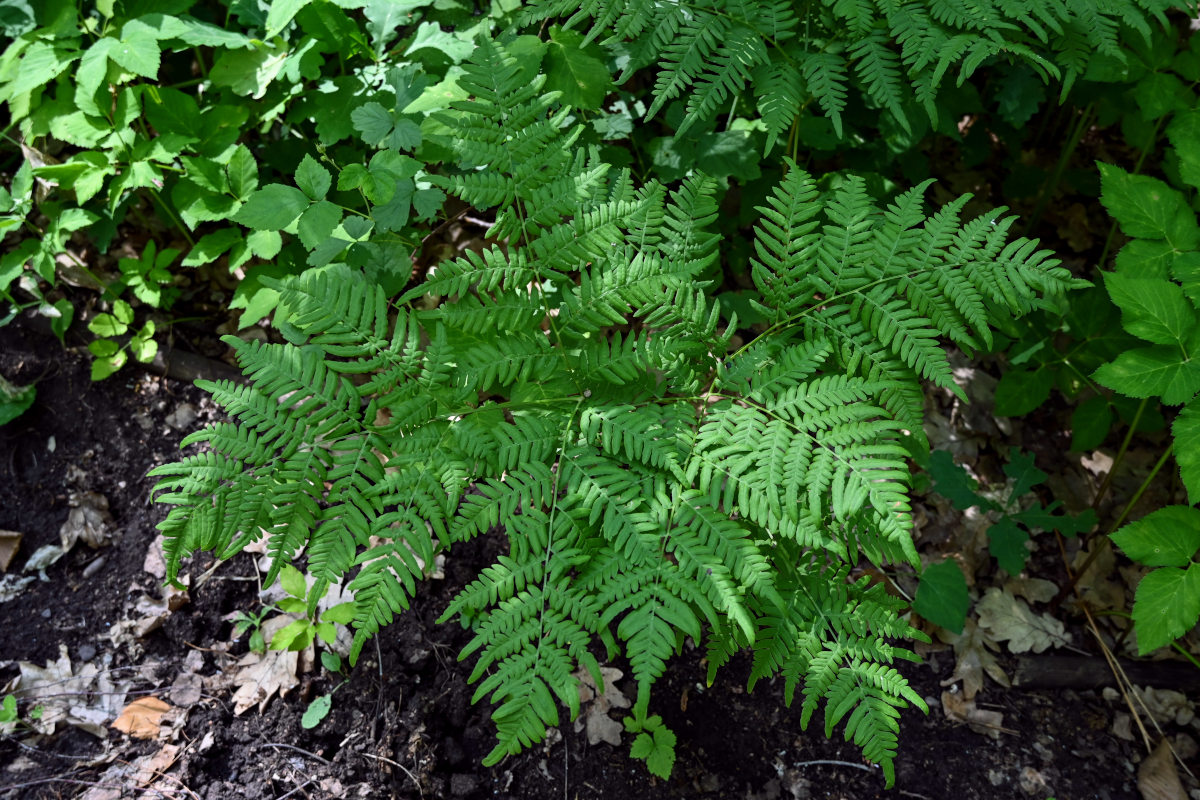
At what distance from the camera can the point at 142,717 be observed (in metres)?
2.49

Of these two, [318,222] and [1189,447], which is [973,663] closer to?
[1189,447]

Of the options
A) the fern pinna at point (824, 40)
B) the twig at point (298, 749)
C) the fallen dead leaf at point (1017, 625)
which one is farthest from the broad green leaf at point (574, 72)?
the fallen dead leaf at point (1017, 625)

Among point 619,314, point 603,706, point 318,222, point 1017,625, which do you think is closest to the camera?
point 619,314

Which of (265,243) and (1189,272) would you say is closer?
(1189,272)

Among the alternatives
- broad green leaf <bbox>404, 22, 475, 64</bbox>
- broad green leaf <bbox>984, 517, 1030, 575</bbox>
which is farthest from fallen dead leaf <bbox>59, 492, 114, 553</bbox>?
broad green leaf <bbox>984, 517, 1030, 575</bbox>

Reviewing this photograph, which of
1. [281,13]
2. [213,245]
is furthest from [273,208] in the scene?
[281,13]

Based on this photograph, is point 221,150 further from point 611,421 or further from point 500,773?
point 500,773

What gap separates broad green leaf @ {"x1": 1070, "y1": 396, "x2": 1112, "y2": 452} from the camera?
2.85m

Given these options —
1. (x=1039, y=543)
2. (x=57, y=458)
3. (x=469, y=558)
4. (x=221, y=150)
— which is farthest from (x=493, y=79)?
(x=1039, y=543)

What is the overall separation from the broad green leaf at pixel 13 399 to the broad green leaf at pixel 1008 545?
148 inches

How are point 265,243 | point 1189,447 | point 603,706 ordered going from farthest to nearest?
1. point 265,243
2. point 603,706
3. point 1189,447

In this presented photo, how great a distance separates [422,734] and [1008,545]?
7.05 ft

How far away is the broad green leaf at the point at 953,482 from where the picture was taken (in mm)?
2797

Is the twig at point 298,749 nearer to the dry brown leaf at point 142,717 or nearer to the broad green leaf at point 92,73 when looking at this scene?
the dry brown leaf at point 142,717
